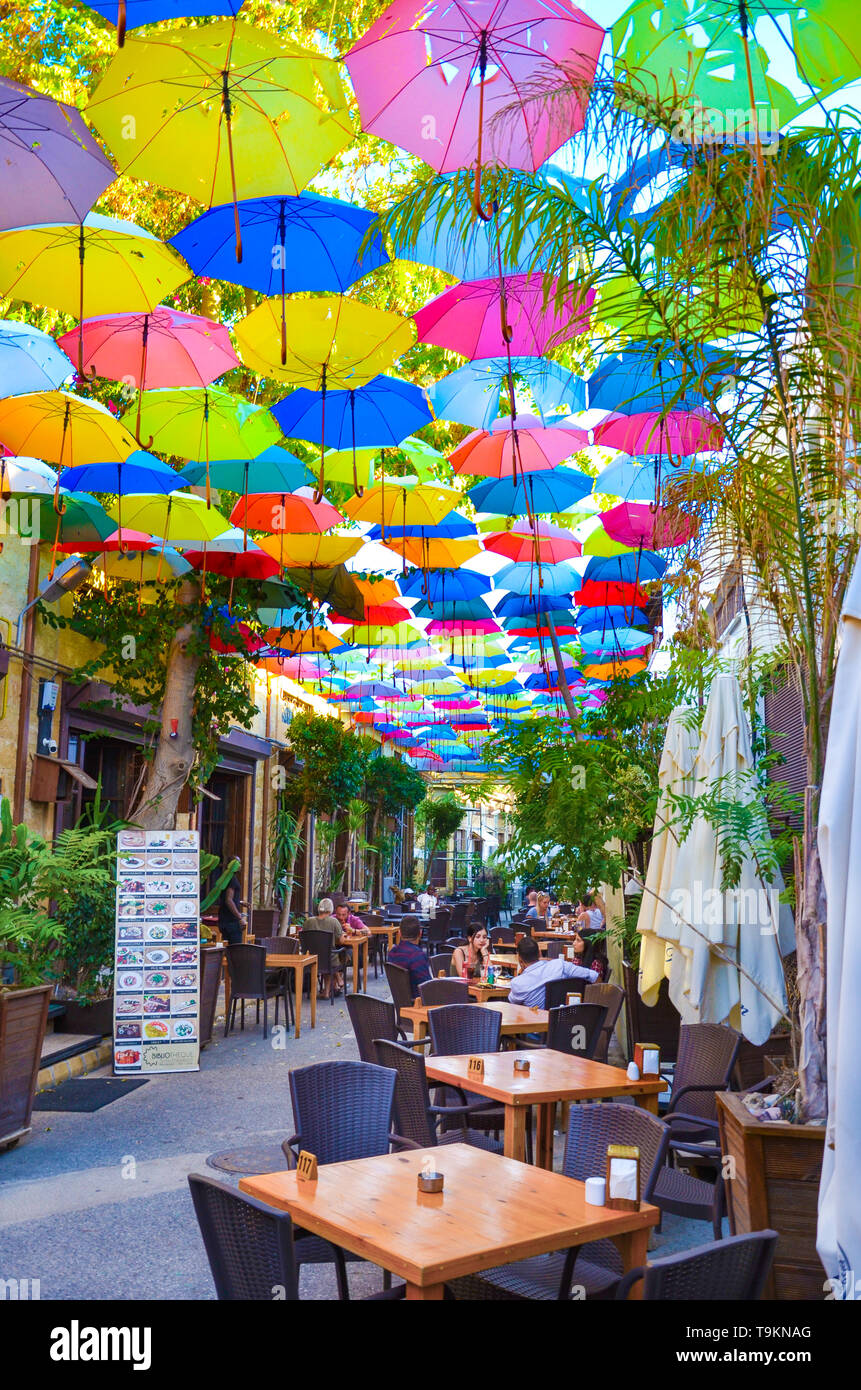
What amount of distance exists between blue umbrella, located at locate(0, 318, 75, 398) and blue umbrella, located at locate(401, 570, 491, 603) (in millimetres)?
5042

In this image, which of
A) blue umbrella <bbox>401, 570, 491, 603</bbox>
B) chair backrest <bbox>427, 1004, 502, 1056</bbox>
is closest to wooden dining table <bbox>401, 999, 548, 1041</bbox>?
chair backrest <bbox>427, 1004, 502, 1056</bbox>

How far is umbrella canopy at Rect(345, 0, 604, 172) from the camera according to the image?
14.1 ft

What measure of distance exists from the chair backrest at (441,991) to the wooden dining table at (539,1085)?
192 centimetres

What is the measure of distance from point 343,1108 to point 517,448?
15.6 feet

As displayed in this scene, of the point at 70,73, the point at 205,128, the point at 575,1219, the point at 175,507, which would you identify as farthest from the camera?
the point at 175,507

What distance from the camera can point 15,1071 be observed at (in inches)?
251

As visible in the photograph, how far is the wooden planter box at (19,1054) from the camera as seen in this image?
6.21 m

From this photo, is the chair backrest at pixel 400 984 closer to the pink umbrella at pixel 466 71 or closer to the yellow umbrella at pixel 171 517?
the yellow umbrella at pixel 171 517

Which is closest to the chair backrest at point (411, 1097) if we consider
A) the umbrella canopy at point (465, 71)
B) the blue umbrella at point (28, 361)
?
the umbrella canopy at point (465, 71)

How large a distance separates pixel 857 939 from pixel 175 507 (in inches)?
291

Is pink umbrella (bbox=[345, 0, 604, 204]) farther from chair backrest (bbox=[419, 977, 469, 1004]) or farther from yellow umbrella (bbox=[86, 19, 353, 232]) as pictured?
chair backrest (bbox=[419, 977, 469, 1004])

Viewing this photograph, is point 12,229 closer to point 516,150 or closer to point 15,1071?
point 516,150

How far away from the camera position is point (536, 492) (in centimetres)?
908
